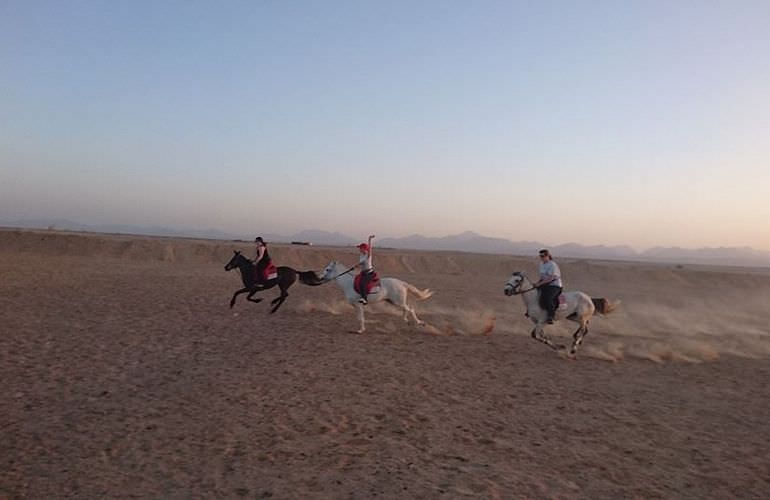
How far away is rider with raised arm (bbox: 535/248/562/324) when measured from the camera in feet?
47.5

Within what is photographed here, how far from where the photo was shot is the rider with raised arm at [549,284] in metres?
14.5

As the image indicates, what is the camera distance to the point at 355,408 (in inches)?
357

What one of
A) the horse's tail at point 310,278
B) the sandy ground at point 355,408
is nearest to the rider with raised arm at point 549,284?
the sandy ground at point 355,408

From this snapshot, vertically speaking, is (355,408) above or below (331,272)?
below

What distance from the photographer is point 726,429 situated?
29.7ft

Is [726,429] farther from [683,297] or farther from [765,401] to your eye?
[683,297]

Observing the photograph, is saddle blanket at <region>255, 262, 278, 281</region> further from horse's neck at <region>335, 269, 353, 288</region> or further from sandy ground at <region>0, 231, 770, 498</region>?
horse's neck at <region>335, 269, 353, 288</region>

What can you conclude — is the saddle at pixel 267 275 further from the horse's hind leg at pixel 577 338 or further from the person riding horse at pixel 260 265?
the horse's hind leg at pixel 577 338

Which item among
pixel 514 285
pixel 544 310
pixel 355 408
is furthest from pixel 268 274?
pixel 355 408

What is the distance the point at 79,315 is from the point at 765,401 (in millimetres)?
17588

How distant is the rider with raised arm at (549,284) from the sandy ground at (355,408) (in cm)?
134

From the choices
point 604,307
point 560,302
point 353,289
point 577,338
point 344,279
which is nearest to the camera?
point 560,302

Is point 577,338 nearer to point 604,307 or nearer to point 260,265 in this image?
point 604,307

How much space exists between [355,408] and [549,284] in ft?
24.1
